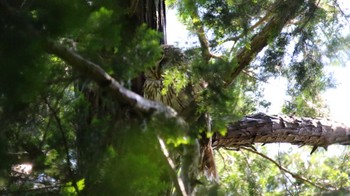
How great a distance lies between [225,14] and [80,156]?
101 inches

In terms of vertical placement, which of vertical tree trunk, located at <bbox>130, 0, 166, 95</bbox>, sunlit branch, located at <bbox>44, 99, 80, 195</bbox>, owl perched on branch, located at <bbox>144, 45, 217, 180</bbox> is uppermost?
vertical tree trunk, located at <bbox>130, 0, 166, 95</bbox>

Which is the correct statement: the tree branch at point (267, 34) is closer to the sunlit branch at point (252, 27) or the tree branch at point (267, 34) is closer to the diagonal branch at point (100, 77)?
the sunlit branch at point (252, 27)

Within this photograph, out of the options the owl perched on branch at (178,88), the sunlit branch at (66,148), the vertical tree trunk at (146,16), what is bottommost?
the sunlit branch at (66,148)

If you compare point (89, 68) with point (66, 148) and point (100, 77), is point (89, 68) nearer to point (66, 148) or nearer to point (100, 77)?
point (100, 77)

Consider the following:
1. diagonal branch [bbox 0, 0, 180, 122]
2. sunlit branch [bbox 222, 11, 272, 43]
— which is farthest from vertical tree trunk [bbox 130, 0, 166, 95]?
diagonal branch [bbox 0, 0, 180, 122]

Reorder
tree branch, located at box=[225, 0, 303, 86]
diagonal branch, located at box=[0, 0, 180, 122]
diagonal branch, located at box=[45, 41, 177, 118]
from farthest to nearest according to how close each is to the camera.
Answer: tree branch, located at box=[225, 0, 303, 86], diagonal branch, located at box=[45, 41, 177, 118], diagonal branch, located at box=[0, 0, 180, 122]

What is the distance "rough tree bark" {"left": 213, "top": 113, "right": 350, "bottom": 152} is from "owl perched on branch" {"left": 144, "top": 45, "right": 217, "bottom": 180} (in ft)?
2.01

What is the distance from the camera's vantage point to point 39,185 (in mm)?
2797

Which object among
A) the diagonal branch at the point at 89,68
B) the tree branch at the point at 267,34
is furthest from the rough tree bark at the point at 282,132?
the diagonal branch at the point at 89,68

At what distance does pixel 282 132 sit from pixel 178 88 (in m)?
2.02

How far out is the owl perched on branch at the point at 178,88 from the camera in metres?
3.36

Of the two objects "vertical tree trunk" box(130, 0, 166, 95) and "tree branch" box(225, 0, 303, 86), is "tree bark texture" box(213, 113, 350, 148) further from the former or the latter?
"vertical tree trunk" box(130, 0, 166, 95)

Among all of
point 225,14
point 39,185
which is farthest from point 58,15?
point 225,14

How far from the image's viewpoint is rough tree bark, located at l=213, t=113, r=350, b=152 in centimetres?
494
